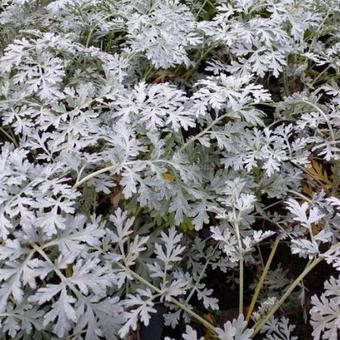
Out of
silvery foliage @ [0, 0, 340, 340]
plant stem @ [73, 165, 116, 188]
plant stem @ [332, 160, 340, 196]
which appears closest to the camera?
silvery foliage @ [0, 0, 340, 340]

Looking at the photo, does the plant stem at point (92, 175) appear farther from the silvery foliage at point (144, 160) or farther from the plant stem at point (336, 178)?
the plant stem at point (336, 178)

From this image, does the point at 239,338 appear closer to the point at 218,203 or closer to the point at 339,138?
the point at 218,203

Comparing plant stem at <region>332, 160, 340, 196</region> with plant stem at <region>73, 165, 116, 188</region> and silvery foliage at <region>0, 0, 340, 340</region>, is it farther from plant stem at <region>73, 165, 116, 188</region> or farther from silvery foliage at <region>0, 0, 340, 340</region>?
plant stem at <region>73, 165, 116, 188</region>

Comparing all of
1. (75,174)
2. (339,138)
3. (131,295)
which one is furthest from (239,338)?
(339,138)

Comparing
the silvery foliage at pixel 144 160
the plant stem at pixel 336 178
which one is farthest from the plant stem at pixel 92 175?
the plant stem at pixel 336 178

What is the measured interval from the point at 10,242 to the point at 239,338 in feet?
1.32

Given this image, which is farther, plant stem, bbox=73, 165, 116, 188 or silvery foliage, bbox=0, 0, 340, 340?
plant stem, bbox=73, 165, 116, 188

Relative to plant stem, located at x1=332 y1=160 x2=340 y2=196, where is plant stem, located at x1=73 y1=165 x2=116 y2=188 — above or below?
above

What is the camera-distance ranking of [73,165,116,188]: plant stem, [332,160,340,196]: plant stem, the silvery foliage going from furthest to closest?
1. [332,160,340,196]: plant stem
2. [73,165,116,188]: plant stem
3. the silvery foliage

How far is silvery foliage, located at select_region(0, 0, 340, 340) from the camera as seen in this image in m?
0.87

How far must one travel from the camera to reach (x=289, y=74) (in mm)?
1452

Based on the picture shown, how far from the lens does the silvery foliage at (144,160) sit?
875mm

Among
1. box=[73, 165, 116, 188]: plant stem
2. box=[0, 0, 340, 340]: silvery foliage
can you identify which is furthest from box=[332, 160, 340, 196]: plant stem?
box=[73, 165, 116, 188]: plant stem

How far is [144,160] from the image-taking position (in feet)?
3.47
